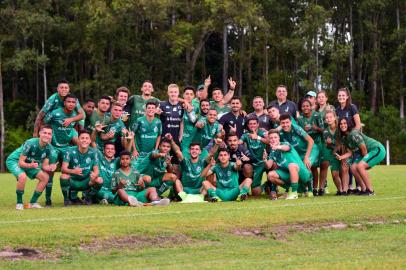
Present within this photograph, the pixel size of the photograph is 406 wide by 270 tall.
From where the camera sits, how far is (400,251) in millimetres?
9750

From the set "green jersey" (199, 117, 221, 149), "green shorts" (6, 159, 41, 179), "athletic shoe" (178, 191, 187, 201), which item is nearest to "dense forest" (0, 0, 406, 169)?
"green jersey" (199, 117, 221, 149)

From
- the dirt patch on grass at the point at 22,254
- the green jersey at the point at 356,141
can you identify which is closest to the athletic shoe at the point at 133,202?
the green jersey at the point at 356,141

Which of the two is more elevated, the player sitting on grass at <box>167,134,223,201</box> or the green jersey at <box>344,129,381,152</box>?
the green jersey at <box>344,129,381,152</box>

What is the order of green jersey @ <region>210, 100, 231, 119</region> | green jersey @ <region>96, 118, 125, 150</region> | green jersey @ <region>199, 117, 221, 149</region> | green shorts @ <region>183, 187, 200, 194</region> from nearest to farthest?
green shorts @ <region>183, 187, 200, 194</region> → green jersey @ <region>96, 118, 125, 150</region> → green jersey @ <region>199, 117, 221, 149</region> → green jersey @ <region>210, 100, 231, 119</region>

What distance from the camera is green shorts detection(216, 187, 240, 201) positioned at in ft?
51.7

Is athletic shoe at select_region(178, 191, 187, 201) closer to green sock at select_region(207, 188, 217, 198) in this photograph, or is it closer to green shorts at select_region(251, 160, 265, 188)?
green sock at select_region(207, 188, 217, 198)

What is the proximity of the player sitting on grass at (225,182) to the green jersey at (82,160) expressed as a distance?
2062 millimetres

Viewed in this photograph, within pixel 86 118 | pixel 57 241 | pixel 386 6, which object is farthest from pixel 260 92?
pixel 57 241

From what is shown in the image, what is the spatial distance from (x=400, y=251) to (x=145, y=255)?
2.83 metres

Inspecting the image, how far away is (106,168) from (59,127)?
3.82ft

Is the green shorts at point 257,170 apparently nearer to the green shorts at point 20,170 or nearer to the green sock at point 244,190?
the green sock at point 244,190

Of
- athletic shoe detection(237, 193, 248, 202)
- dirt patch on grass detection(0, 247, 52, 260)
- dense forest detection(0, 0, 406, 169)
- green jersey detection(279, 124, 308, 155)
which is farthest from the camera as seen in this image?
dense forest detection(0, 0, 406, 169)

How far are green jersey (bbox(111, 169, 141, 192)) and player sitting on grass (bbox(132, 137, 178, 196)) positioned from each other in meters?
0.65

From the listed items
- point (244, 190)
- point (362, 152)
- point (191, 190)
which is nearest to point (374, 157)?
point (362, 152)
